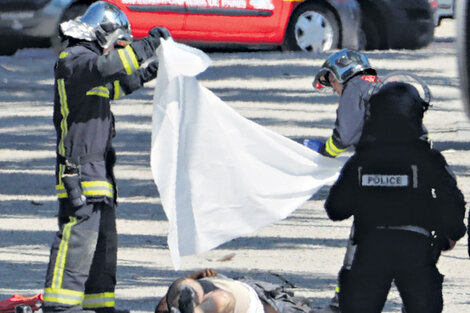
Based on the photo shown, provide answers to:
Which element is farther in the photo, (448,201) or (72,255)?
(72,255)

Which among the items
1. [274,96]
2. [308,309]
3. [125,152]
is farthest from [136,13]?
[308,309]

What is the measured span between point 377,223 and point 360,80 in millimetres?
1649

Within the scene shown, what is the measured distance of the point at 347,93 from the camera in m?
7.43

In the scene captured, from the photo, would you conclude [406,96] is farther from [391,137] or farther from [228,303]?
[228,303]

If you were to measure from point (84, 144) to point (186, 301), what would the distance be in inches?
43.6

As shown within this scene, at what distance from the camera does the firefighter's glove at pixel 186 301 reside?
6305 millimetres

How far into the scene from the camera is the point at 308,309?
7.27 metres

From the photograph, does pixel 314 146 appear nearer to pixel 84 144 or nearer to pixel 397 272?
pixel 84 144

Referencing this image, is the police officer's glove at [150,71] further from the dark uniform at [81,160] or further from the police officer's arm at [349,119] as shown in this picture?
the police officer's arm at [349,119]

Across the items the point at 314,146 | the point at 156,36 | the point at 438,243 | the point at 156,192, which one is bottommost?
the point at 156,192

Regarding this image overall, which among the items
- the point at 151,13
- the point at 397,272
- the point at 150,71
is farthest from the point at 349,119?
the point at 151,13

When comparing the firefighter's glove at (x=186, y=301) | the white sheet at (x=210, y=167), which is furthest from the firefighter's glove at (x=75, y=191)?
the firefighter's glove at (x=186, y=301)

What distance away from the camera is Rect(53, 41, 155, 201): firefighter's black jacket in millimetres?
6875

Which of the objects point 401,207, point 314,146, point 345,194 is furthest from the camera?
point 314,146
